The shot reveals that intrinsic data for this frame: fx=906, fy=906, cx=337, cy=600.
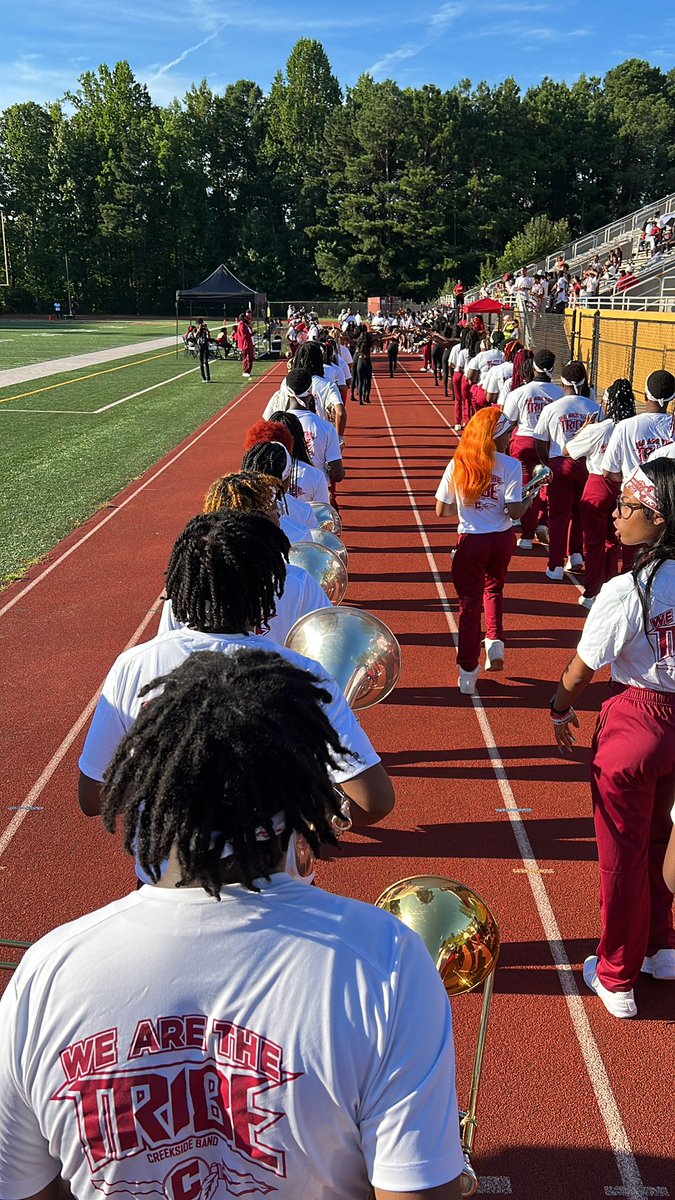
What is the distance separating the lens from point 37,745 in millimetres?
6352

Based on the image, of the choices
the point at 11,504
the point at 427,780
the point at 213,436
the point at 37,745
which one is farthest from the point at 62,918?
the point at 213,436

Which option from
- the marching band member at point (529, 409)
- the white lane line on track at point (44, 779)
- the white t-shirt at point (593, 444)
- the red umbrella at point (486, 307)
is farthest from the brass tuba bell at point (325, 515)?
the red umbrella at point (486, 307)

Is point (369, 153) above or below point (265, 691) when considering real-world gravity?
above

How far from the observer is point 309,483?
6.56 metres

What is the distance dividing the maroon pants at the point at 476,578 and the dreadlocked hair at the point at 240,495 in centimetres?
305

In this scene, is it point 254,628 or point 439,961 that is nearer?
point 439,961

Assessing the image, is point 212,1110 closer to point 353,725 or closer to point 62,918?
point 353,725

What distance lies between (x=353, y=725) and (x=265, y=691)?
1068 millimetres

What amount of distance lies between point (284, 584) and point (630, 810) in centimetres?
167

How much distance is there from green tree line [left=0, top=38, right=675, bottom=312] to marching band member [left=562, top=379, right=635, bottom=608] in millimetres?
64678

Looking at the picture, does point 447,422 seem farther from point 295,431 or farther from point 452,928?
point 452,928

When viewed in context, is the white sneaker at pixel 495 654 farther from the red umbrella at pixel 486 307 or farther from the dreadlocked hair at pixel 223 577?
the red umbrella at pixel 486 307

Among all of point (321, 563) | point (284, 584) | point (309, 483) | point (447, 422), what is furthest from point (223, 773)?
point (447, 422)

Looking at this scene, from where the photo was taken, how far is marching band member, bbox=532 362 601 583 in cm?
919
